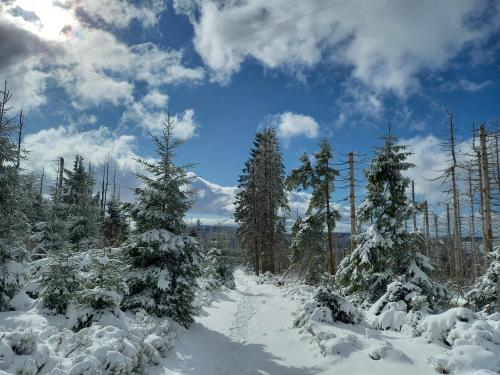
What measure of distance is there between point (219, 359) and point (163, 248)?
4.06 meters

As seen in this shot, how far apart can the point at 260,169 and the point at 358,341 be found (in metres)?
28.0

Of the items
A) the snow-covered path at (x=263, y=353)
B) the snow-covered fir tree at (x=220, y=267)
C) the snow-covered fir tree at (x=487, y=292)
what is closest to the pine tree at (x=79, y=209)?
the snow-covered fir tree at (x=220, y=267)

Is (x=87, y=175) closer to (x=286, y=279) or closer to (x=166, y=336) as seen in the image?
(x=286, y=279)

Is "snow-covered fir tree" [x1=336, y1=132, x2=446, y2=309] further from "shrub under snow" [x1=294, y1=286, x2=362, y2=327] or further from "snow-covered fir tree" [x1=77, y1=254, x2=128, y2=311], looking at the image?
"snow-covered fir tree" [x1=77, y1=254, x2=128, y2=311]

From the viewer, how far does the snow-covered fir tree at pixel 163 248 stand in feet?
40.4

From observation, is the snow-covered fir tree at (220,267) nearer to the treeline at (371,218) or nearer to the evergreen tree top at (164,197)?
the treeline at (371,218)

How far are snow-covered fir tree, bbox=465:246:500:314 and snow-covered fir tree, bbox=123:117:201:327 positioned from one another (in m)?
9.74

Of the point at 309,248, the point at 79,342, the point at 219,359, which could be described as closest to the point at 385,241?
the point at 219,359

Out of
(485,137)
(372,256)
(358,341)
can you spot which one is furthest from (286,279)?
(358,341)

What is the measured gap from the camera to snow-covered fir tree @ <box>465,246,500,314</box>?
478 inches

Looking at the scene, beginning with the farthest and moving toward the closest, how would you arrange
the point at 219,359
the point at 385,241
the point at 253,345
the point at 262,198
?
the point at 262,198 < the point at 385,241 < the point at 253,345 < the point at 219,359

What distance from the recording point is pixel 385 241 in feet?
45.8

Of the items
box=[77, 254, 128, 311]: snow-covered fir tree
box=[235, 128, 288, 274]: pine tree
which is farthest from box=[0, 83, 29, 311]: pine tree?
box=[235, 128, 288, 274]: pine tree

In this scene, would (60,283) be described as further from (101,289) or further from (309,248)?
(309,248)
